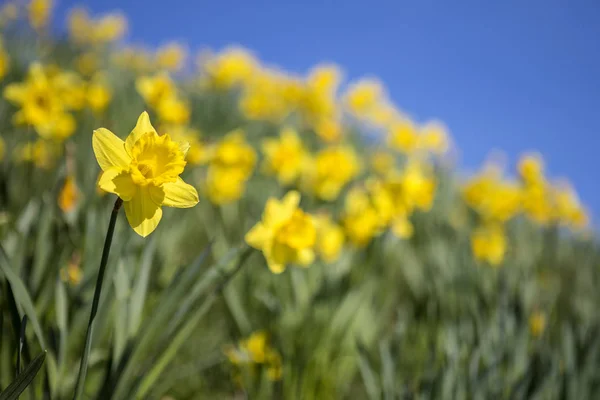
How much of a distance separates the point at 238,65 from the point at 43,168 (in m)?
2.97

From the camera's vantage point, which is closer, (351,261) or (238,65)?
(351,261)

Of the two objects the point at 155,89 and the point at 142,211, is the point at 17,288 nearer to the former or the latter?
the point at 142,211

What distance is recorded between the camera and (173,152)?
0.76 meters

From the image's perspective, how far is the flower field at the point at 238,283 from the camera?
0.98 meters

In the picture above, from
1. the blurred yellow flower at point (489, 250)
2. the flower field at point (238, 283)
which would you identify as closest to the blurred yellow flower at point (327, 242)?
the flower field at point (238, 283)

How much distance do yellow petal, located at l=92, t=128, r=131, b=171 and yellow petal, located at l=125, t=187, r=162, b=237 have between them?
0.18ft

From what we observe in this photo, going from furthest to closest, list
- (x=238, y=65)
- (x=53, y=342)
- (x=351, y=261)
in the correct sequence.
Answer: (x=238, y=65) → (x=351, y=261) → (x=53, y=342)

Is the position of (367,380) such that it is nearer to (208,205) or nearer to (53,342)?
Result: (53,342)

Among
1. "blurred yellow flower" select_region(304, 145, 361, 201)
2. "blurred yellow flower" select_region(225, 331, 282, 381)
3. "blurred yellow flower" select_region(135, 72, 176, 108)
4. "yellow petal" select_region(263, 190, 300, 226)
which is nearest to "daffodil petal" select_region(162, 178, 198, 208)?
"yellow petal" select_region(263, 190, 300, 226)

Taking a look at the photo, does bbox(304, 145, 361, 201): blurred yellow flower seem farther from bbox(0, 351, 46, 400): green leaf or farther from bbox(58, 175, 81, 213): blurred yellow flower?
bbox(0, 351, 46, 400): green leaf

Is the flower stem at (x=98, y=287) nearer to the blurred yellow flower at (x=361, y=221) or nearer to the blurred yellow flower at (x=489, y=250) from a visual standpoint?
the blurred yellow flower at (x=361, y=221)

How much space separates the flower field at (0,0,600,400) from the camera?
0.98 metres

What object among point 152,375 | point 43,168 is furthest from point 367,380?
point 43,168

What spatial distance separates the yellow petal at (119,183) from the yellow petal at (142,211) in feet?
0.05
